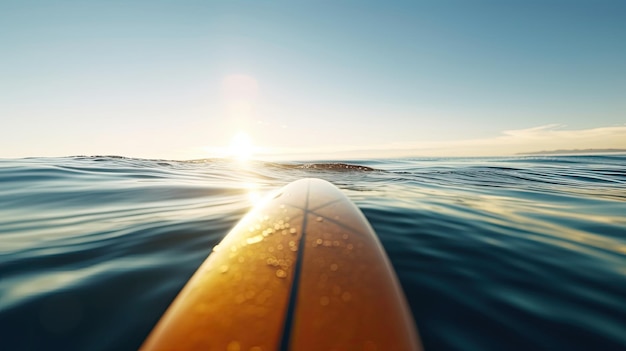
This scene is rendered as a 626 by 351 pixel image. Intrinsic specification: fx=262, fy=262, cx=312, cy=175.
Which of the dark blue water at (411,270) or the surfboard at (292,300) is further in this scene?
the dark blue water at (411,270)

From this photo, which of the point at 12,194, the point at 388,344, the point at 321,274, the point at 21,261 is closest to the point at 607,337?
the point at 388,344

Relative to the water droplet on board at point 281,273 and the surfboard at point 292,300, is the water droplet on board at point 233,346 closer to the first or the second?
the surfboard at point 292,300

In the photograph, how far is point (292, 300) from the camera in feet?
2.79

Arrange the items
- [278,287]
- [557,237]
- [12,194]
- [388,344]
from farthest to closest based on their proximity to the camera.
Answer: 1. [12,194]
2. [557,237]
3. [278,287]
4. [388,344]

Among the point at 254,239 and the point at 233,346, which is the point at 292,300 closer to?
the point at 233,346

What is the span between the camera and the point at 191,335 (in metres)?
0.72

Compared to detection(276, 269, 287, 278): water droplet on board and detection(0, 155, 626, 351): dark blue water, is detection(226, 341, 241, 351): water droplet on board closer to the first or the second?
detection(276, 269, 287, 278): water droplet on board

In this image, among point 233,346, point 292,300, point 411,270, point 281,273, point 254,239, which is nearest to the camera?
point 233,346

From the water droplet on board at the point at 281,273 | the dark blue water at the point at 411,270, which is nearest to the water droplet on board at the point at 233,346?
the water droplet on board at the point at 281,273

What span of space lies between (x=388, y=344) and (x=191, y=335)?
1.74ft

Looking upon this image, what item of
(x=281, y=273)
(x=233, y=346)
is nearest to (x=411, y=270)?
(x=281, y=273)

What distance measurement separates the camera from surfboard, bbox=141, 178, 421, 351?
2.30 feet

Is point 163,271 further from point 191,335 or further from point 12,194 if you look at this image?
point 12,194

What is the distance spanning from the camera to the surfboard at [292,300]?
2.30 ft
